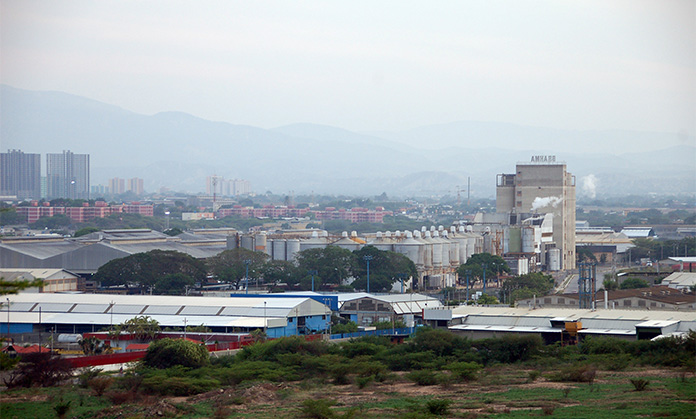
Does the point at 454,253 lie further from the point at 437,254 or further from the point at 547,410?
the point at 547,410

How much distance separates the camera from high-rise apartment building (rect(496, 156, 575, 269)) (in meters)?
117

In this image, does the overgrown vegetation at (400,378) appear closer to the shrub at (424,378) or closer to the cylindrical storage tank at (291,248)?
the shrub at (424,378)

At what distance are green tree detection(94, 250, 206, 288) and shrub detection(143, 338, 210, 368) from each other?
1594 inches

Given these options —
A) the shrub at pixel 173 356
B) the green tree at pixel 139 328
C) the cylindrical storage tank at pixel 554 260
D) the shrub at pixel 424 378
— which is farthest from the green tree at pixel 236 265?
the shrub at pixel 424 378

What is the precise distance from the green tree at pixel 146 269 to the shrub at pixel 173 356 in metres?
40.5

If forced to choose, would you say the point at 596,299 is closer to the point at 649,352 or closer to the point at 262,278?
the point at 649,352

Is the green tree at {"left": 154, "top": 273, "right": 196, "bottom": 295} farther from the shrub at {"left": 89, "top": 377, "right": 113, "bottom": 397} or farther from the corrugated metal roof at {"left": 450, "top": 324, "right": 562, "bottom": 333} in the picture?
the shrub at {"left": 89, "top": 377, "right": 113, "bottom": 397}

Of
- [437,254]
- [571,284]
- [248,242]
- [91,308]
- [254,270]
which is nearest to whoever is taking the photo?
[91,308]

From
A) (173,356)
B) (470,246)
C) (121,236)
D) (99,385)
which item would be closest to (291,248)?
(470,246)

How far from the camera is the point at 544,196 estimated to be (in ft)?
384

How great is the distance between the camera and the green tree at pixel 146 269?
271 ft

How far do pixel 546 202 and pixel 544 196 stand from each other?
0.70 m

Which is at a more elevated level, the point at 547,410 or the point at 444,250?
the point at 444,250

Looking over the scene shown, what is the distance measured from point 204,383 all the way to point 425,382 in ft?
25.9
